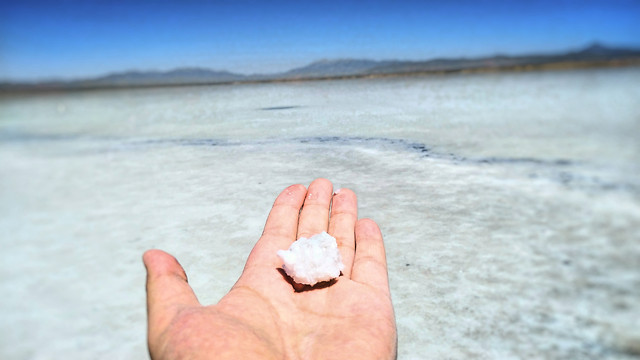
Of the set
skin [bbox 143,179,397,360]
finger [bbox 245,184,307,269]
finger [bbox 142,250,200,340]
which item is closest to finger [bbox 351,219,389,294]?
skin [bbox 143,179,397,360]

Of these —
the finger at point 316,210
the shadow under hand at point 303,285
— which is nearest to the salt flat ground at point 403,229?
the shadow under hand at point 303,285

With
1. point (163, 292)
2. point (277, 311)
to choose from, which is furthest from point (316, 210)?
point (163, 292)

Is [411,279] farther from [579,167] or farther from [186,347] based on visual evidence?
[579,167]

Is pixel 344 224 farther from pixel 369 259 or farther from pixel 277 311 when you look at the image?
pixel 277 311

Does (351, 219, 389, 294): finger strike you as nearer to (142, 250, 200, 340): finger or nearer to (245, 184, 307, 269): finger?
(245, 184, 307, 269): finger

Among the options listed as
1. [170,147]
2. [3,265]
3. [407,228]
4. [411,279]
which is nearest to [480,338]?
[411,279]

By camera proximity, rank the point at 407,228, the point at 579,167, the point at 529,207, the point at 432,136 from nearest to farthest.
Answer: the point at 407,228 < the point at 529,207 < the point at 579,167 < the point at 432,136

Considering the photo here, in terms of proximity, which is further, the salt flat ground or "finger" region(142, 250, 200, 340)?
the salt flat ground
